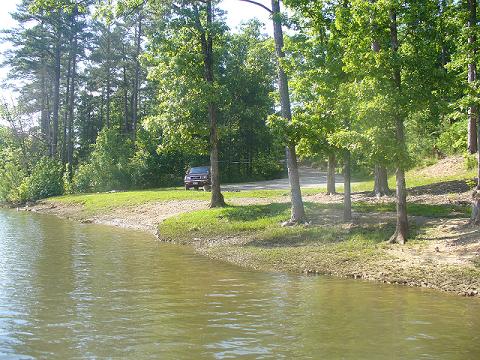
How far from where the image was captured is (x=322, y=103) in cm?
1491

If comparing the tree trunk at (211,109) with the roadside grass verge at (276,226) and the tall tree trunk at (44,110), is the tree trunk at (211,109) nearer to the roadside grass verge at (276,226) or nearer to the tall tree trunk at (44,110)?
the roadside grass verge at (276,226)

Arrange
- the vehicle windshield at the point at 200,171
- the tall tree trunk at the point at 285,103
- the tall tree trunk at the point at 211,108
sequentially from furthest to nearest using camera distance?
the vehicle windshield at the point at 200,171, the tall tree trunk at the point at 211,108, the tall tree trunk at the point at 285,103

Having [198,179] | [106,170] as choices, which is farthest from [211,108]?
[106,170]

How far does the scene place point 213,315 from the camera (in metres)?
8.47

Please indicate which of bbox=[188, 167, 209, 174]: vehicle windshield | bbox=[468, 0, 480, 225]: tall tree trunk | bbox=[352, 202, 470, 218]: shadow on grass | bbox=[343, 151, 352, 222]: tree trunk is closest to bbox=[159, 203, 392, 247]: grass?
bbox=[343, 151, 352, 222]: tree trunk

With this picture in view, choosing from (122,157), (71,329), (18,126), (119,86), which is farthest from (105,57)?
(71,329)

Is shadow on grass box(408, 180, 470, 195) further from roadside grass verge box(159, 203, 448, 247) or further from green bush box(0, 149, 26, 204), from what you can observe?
green bush box(0, 149, 26, 204)

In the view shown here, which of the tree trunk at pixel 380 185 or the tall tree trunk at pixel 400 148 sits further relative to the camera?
the tree trunk at pixel 380 185

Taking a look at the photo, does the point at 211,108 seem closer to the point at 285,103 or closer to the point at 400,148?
the point at 285,103

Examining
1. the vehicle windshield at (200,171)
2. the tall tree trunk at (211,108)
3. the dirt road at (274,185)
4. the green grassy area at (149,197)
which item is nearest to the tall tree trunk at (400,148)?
the tall tree trunk at (211,108)

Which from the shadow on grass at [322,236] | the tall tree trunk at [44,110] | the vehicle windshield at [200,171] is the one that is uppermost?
the tall tree trunk at [44,110]

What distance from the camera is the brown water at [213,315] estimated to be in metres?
6.83

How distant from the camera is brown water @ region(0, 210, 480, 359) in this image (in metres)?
6.83

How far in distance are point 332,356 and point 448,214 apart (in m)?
10.3
